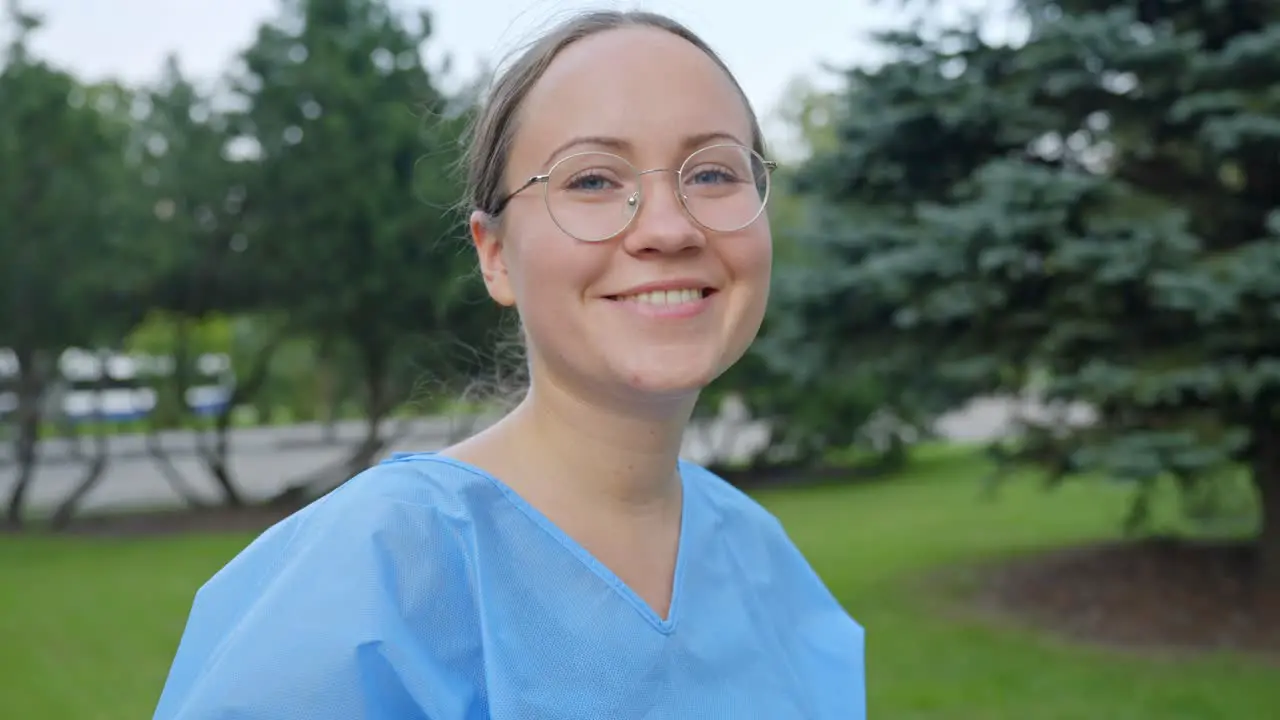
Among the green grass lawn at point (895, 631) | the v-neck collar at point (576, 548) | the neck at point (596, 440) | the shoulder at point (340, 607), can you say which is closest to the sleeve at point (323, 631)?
the shoulder at point (340, 607)

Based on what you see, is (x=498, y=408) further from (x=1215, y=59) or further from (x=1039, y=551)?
(x=1039, y=551)

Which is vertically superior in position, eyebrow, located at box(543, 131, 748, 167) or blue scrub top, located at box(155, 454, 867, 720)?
eyebrow, located at box(543, 131, 748, 167)

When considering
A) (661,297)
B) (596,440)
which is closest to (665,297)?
(661,297)

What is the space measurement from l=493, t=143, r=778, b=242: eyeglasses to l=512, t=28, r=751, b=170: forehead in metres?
0.03

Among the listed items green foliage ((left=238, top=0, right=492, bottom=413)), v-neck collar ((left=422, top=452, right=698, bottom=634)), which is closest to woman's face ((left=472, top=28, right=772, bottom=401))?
v-neck collar ((left=422, top=452, right=698, bottom=634))

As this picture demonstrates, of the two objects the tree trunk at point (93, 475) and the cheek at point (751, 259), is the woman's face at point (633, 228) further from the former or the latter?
the tree trunk at point (93, 475)

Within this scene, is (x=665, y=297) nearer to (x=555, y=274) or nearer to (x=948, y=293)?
(x=555, y=274)

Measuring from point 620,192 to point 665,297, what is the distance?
5.3 inches

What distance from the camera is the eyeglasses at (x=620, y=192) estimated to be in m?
1.34

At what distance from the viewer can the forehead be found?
1.34 meters

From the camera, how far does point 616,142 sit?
1336 millimetres

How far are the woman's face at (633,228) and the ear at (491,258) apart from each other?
0.33 ft

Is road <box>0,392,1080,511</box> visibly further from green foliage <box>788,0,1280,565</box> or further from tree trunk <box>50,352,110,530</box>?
green foliage <box>788,0,1280,565</box>

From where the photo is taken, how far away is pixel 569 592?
4.40 feet
